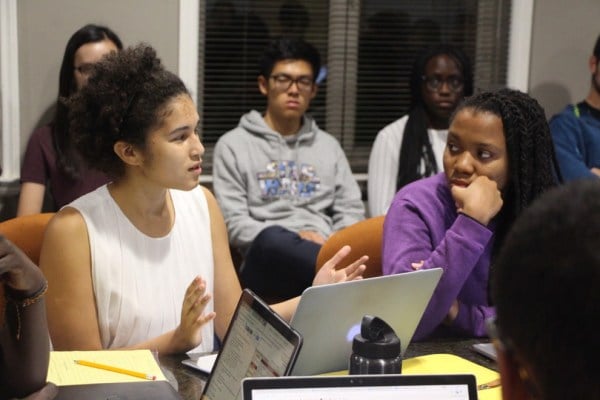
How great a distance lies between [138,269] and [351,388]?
1.01m

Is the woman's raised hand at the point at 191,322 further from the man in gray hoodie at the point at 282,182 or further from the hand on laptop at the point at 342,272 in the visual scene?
the man in gray hoodie at the point at 282,182

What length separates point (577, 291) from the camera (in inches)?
26.3

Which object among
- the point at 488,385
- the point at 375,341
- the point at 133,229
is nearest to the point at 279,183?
the point at 133,229

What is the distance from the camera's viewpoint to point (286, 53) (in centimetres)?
387

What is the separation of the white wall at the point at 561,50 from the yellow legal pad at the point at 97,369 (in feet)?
10.5

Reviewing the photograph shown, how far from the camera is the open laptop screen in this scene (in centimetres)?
132

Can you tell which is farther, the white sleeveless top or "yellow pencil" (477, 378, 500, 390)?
the white sleeveless top

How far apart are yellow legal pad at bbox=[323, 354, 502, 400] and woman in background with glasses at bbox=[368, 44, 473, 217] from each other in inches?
81.5

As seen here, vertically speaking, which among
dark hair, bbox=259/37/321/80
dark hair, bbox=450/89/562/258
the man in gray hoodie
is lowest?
the man in gray hoodie

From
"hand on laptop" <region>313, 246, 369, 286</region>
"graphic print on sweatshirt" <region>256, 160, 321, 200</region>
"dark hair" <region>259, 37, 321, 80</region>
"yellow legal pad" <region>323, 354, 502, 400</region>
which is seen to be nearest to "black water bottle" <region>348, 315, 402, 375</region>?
"yellow legal pad" <region>323, 354, 502, 400</region>

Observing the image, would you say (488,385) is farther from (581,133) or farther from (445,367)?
(581,133)

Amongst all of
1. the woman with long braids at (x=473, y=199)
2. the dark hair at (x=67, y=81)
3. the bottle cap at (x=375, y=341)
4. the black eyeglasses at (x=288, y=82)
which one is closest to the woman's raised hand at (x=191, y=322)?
the bottle cap at (x=375, y=341)

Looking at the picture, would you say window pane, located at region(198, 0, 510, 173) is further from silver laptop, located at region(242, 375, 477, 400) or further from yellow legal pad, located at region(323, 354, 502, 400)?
silver laptop, located at region(242, 375, 477, 400)

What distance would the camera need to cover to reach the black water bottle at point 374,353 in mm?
1498
